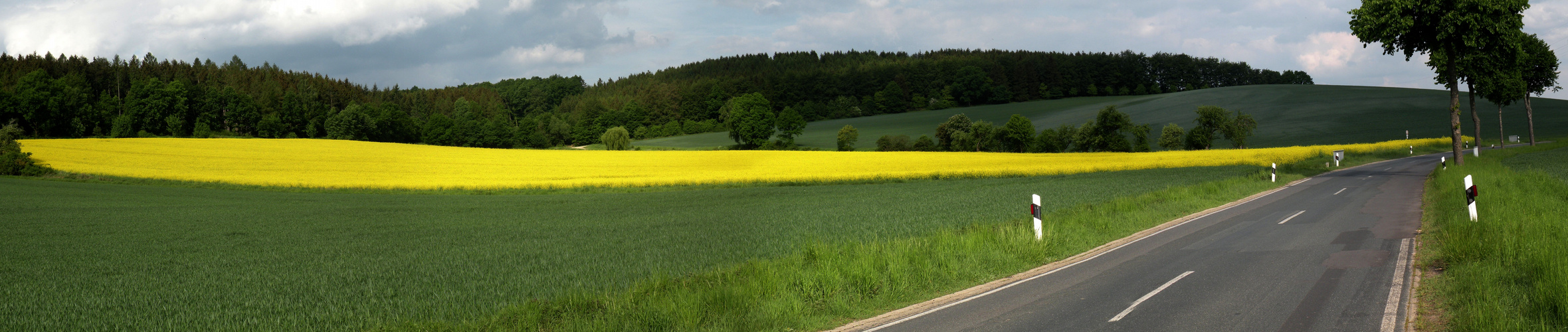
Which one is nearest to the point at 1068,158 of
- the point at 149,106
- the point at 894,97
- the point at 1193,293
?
the point at 1193,293

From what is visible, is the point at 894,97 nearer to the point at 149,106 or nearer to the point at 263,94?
the point at 263,94

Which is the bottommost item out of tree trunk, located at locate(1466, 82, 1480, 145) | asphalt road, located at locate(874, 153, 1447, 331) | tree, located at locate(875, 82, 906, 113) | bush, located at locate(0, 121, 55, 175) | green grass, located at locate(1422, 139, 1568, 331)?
asphalt road, located at locate(874, 153, 1447, 331)

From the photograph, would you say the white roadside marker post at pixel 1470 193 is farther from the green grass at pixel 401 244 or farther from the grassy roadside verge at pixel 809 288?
the grassy roadside verge at pixel 809 288

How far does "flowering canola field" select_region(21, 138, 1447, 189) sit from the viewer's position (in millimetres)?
37594

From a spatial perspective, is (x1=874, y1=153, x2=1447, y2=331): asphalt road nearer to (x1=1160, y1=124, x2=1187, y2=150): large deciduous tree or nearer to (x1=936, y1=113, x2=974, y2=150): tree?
(x1=1160, y1=124, x2=1187, y2=150): large deciduous tree

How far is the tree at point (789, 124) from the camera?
82.8 meters

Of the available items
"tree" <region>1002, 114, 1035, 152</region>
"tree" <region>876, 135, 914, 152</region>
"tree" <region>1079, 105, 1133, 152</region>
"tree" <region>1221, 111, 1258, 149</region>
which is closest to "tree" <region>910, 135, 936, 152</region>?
"tree" <region>876, 135, 914, 152</region>

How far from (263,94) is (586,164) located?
61.8 meters

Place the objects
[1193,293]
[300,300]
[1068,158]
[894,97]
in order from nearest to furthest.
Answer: [1193,293]
[300,300]
[1068,158]
[894,97]

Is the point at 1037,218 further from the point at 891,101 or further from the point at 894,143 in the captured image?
the point at 891,101

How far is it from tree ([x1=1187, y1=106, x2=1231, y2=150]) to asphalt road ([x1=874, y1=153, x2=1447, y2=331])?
190 feet

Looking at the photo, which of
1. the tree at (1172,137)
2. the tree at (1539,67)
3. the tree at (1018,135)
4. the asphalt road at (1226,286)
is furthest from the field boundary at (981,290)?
the tree at (1018,135)

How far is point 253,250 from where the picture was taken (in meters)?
14.4

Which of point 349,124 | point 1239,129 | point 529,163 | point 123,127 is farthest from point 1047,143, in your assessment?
point 123,127
